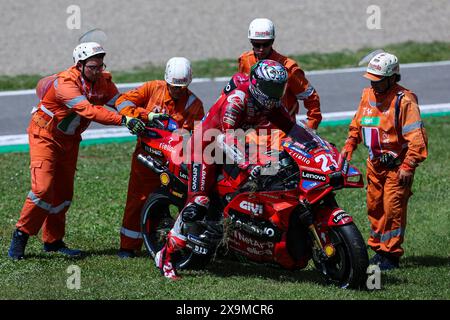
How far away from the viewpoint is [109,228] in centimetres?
1141

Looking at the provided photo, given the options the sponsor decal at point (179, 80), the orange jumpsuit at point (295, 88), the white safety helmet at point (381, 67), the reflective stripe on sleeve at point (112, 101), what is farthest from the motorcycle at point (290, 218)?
the orange jumpsuit at point (295, 88)

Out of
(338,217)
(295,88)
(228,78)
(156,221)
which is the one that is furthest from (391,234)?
(228,78)

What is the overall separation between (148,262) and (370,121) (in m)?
2.67

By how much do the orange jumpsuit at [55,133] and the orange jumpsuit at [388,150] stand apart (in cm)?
271

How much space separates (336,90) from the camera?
19.0 meters

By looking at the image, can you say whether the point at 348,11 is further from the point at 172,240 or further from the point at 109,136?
the point at 172,240

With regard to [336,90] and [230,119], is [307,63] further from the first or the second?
[230,119]

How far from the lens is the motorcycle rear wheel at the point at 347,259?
8.35m

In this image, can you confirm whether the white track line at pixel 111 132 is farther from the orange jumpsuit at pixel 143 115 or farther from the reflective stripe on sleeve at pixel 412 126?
the reflective stripe on sleeve at pixel 412 126

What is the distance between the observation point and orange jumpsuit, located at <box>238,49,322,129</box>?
34.8 ft

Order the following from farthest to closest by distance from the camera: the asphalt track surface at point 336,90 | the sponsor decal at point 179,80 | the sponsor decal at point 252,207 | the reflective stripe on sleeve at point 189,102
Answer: the asphalt track surface at point 336,90
the reflective stripe on sleeve at point 189,102
the sponsor decal at point 179,80
the sponsor decal at point 252,207

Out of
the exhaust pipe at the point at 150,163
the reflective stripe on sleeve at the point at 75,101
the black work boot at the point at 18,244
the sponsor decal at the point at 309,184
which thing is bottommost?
the black work boot at the point at 18,244

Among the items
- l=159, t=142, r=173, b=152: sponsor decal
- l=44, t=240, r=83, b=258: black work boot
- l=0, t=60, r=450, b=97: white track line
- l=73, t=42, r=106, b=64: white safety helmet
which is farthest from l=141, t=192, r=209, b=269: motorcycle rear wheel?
l=0, t=60, r=450, b=97: white track line

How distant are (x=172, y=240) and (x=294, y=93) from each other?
2505 millimetres
